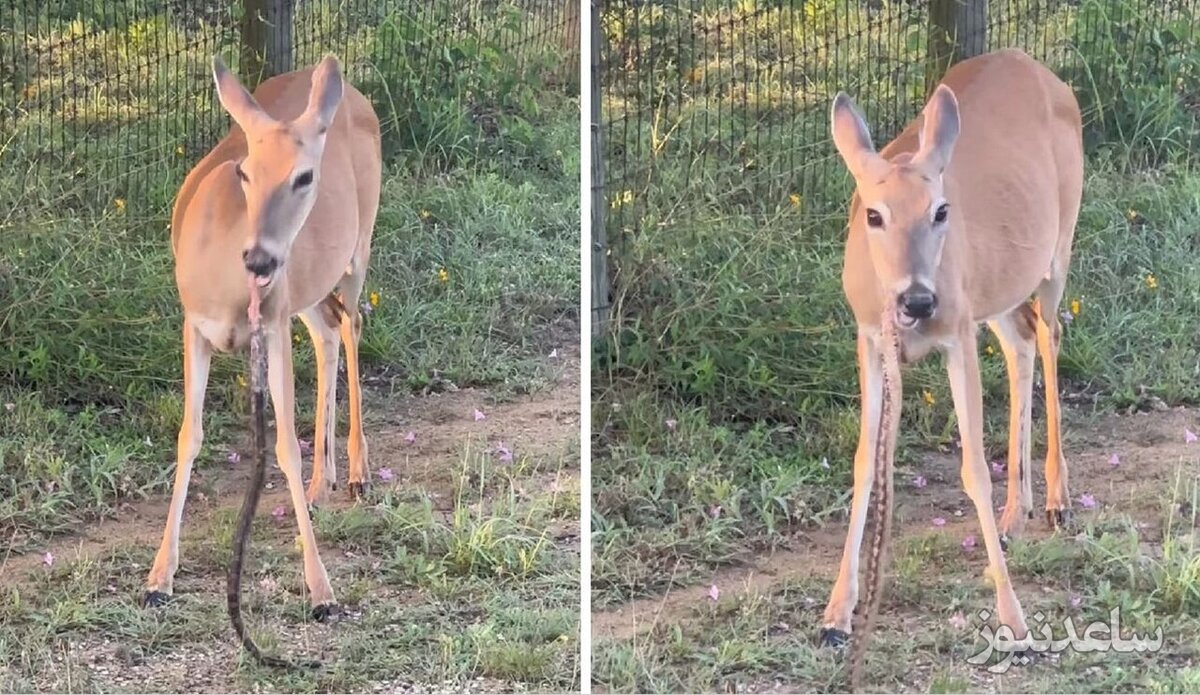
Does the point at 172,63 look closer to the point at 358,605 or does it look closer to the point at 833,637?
the point at 358,605

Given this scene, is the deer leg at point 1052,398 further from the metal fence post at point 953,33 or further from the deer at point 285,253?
the deer at point 285,253

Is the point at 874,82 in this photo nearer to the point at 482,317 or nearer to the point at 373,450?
the point at 482,317

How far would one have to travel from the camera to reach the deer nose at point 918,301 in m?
2.54

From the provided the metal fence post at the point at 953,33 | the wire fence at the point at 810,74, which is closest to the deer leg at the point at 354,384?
the wire fence at the point at 810,74

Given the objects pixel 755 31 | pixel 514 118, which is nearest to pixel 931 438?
pixel 755 31

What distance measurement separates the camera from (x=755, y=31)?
2775 mm

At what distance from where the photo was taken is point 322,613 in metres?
2.80

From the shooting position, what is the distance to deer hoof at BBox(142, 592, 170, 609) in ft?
9.09

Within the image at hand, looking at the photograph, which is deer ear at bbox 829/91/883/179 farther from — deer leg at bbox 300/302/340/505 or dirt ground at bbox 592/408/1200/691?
deer leg at bbox 300/302/340/505

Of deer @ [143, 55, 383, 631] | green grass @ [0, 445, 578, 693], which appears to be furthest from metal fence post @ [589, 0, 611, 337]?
deer @ [143, 55, 383, 631]

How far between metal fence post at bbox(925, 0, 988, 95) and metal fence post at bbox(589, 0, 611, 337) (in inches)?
24.2

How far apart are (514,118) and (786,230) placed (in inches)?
22.6

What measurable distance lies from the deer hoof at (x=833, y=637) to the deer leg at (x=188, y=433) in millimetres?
1206

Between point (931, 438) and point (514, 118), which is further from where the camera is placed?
point (514, 118)
